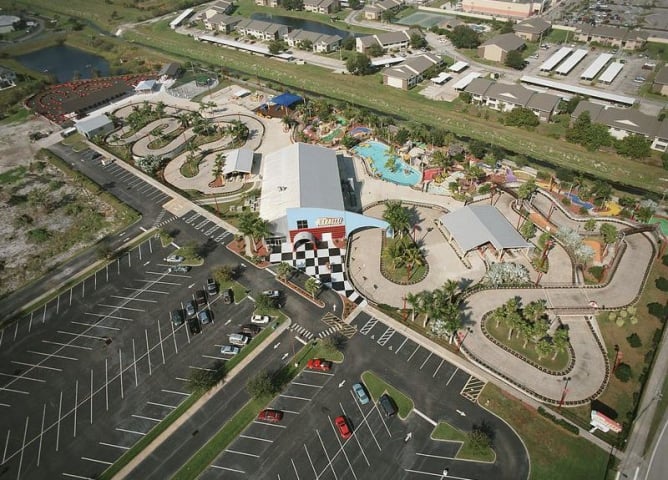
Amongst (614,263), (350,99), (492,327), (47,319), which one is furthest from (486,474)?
(350,99)

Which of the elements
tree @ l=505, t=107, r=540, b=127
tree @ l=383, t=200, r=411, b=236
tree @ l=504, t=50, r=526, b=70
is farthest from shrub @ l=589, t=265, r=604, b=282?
tree @ l=504, t=50, r=526, b=70

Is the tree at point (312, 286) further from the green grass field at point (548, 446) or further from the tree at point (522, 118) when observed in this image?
the tree at point (522, 118)

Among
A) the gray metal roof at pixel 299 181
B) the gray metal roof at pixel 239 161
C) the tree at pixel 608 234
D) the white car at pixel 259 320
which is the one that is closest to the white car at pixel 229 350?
the white car at pixel 259 320

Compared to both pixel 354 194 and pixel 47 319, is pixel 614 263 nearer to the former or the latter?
pixel 354 194

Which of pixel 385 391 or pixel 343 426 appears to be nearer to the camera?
pixel 343 426

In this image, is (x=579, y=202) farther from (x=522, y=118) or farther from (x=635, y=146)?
A: (x=522, y=118)

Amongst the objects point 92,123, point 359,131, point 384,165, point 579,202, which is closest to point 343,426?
point 384,165
